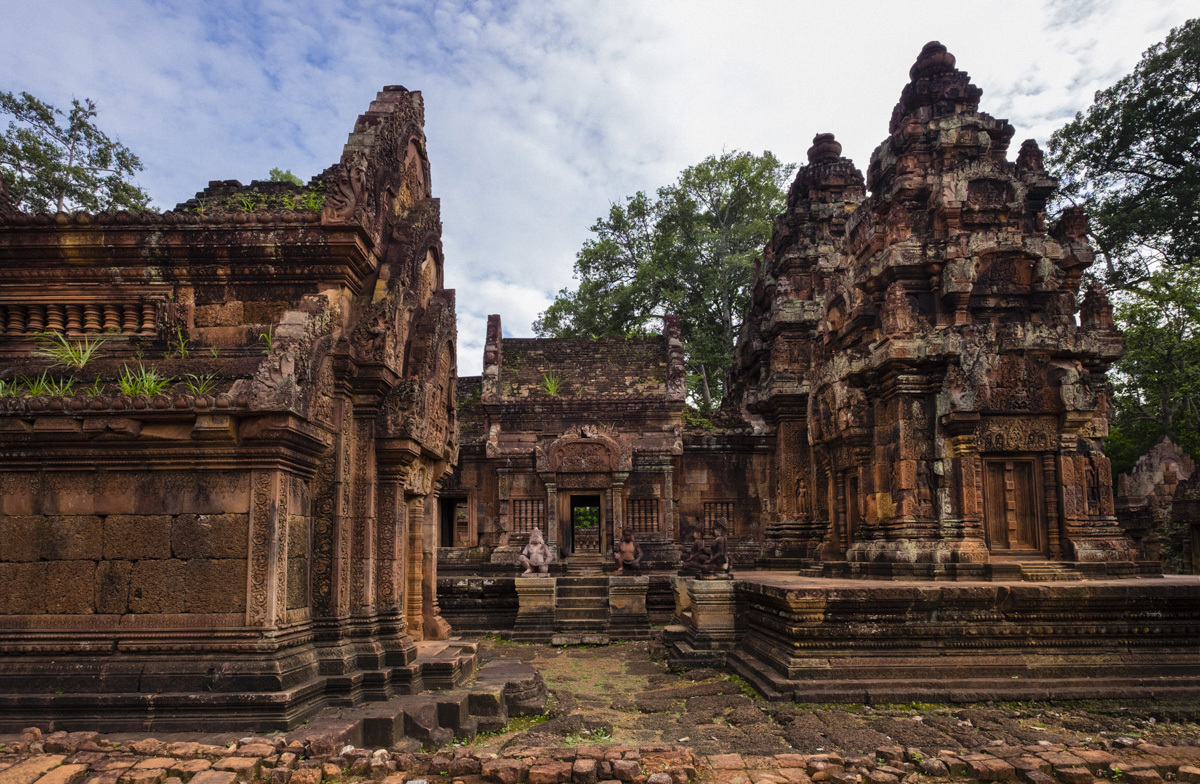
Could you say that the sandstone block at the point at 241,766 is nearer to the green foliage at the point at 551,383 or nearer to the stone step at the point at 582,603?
the stone step at the point at 582,603

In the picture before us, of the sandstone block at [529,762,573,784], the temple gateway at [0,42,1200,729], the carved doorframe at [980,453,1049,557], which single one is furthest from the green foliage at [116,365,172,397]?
the carved doorframe at [980,453,1049,557]

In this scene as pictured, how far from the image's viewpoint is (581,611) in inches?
519

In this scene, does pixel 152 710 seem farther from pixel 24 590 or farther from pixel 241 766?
pixel 24 590

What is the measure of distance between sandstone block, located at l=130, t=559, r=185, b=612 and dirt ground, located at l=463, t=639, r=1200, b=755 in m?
2.51

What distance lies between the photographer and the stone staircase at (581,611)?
40.5 feet

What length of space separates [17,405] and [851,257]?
440 inches

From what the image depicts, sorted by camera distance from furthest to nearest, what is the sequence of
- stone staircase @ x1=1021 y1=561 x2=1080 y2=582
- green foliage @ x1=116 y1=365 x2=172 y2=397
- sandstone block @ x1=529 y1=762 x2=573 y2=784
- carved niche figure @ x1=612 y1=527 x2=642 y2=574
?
carved niche figure @ x1=612 y1=527 x2=642 y2=574
stone staircase @ x1=1021 y1=561 x2=1080 y2=582
green foliage @ x1=116 y1=365 x2=172 y2=397
sandstone block @ x1=529 y1=762 x2=573 y2=784

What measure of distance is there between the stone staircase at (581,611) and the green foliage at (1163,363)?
53.4 ft

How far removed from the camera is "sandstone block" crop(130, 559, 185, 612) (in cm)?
557

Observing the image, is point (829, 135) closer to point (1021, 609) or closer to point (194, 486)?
point (1021, 609)

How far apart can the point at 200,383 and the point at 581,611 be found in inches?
336

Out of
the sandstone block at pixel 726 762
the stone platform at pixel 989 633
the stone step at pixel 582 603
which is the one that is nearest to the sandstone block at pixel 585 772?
the sandstone block at pixel 726 762

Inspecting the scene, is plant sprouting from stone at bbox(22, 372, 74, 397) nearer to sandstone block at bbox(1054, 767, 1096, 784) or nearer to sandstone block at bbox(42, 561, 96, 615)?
sandstone block at bbox(42, 561, 96, 615)

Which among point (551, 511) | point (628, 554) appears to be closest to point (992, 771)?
point (628, 554)
